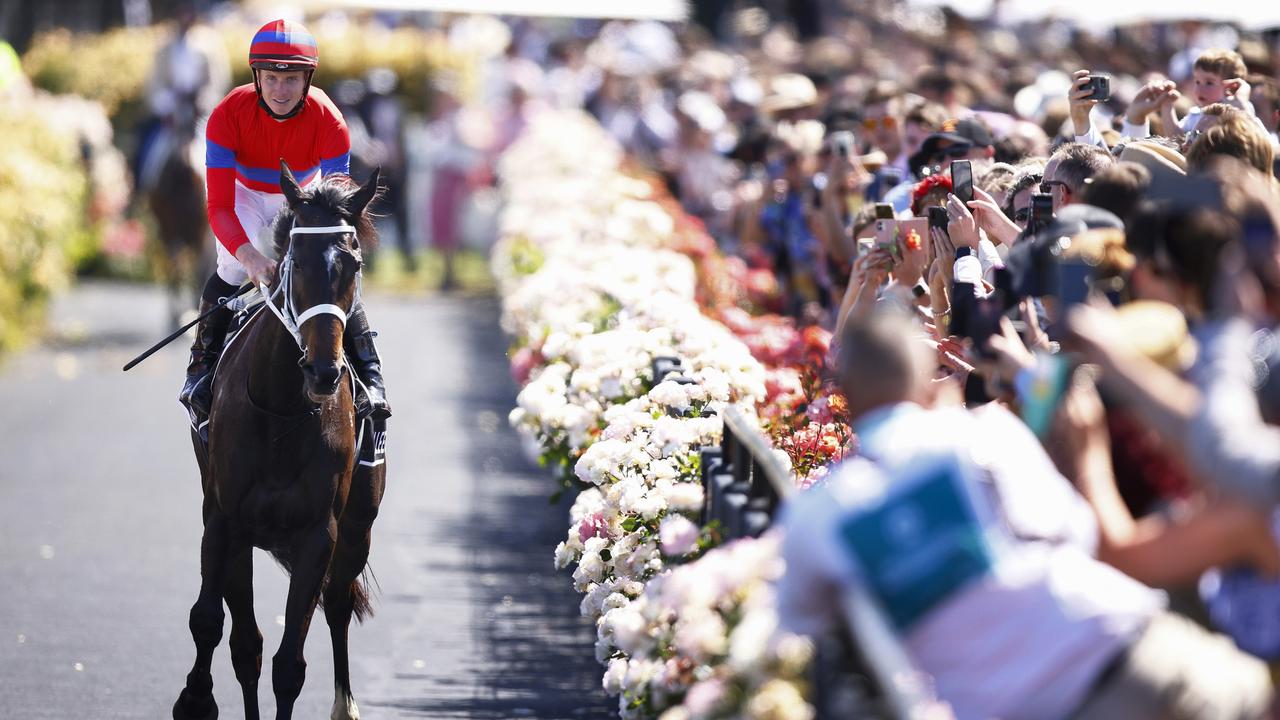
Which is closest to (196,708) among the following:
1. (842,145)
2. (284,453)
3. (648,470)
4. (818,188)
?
(284,453)

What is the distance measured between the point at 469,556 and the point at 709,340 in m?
3.15

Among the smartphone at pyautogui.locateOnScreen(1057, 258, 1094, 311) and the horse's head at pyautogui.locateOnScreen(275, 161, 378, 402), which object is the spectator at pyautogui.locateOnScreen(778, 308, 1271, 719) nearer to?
the smartphone at pyautogui.locateOnScreen(1057, 258, 1094, 311)

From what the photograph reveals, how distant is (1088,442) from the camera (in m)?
4.24

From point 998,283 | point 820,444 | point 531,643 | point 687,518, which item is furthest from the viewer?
point 531,643

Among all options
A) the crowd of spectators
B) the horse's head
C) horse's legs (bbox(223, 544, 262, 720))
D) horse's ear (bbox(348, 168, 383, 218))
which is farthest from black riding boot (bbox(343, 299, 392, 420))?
the crowd of spectators

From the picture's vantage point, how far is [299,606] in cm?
696

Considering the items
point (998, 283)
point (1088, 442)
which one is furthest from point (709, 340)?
point (1088, 442)

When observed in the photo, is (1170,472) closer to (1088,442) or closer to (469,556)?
(1088,442)

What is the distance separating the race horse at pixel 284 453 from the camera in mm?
6801

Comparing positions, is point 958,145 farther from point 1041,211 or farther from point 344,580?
point 344,580

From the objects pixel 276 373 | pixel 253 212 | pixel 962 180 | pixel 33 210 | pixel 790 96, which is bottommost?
pixel 33 210

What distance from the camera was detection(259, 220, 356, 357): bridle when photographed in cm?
664

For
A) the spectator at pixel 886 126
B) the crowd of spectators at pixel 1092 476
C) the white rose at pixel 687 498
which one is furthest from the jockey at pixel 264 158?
the spectator at pixel 886 126

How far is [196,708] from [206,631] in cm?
28
